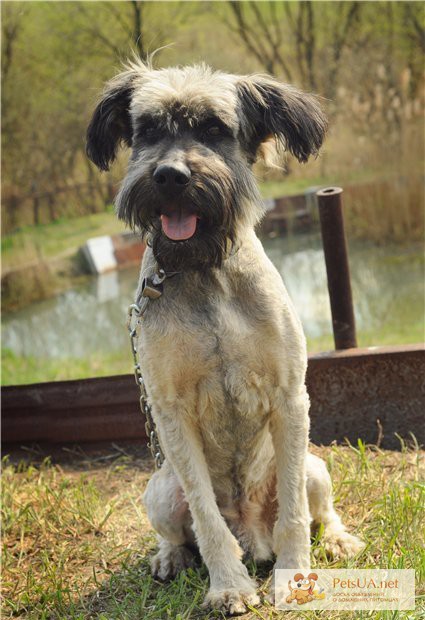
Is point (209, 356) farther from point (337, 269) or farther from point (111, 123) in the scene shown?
point (337, 269)

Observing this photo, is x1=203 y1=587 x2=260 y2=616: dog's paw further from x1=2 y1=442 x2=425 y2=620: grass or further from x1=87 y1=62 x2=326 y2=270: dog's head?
x1=87 y1=62 x2=326 y2=270: dog's head

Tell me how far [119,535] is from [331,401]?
1386mm

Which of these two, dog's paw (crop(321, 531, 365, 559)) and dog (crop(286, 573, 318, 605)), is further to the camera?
dog's paw (crop(321, 531, 365, 559))

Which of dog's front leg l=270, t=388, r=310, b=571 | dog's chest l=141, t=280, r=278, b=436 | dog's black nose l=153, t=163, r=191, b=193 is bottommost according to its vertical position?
dog's front leg l=270, t=388, r=310, b=571

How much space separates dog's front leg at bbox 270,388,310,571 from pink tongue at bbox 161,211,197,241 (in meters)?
0.71

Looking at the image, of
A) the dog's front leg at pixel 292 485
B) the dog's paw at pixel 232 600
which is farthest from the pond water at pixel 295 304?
the dog's paw at pixel 232 600

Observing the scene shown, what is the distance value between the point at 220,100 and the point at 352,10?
1213cm

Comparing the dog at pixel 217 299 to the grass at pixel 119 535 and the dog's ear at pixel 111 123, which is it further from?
the grass at pixel 119 535

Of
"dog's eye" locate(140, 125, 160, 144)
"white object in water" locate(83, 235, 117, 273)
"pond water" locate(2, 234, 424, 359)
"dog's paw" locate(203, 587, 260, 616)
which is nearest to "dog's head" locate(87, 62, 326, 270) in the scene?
"dog's eye" locate(140, 125, 160, 144)

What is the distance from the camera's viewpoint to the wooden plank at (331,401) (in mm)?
4492

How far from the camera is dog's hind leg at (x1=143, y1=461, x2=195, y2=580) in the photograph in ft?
11.2

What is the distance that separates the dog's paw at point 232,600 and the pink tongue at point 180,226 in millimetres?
1303

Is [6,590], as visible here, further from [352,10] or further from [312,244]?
[352,10]

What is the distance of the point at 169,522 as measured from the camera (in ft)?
11.2
